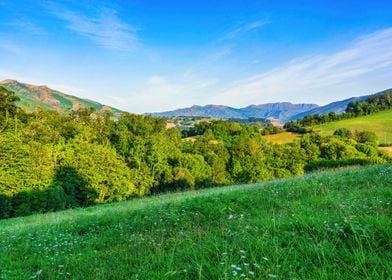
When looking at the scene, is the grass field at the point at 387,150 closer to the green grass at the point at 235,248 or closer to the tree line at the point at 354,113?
the tree line at the point at 354,113

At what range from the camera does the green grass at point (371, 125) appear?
114125 mm

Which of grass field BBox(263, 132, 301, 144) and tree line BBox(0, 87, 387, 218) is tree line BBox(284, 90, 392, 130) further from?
tree line BBox(0, 87, 387, 218)

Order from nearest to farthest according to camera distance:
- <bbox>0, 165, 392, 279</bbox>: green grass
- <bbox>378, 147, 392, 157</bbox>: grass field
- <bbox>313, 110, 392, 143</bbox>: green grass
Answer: <bbox>0, 165, 392, 279</bbox>: green grass
<bbox>378, 147, 392, 157</bbox>: grass field
<bbox>313, 110, 392, 143</bbox>: green grass

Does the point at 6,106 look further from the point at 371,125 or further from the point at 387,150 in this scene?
the point at 371,125

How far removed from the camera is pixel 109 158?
5800 centimetres

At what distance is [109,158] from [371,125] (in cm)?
10623

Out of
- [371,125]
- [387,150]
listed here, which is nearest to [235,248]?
[387,150]

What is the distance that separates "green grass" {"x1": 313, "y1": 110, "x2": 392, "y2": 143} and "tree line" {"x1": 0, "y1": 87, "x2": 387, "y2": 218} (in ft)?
69.1

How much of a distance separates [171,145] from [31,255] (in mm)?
69814

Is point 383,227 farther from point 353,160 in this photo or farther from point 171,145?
point 171,145

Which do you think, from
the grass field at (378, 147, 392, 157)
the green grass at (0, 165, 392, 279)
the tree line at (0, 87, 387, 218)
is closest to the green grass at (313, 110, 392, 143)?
the grass field at (378, 147, 392, 157)

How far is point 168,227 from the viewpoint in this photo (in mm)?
7484

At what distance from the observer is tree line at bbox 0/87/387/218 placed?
45.8 m

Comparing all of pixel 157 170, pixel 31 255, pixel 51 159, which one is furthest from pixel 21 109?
pixel 31 255
